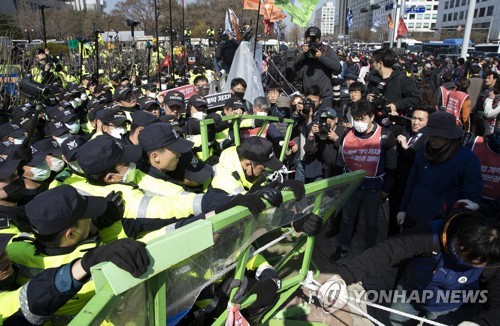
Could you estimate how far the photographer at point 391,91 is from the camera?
475 cm

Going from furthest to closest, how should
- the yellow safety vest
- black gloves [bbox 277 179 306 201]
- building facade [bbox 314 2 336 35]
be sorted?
1. building facade [bbox 314 2 336 35]
2. black gloves [bbox 277 179 306 201]
3. the yellow safety vest

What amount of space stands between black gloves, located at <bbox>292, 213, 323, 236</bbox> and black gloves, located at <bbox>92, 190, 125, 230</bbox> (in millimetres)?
1069

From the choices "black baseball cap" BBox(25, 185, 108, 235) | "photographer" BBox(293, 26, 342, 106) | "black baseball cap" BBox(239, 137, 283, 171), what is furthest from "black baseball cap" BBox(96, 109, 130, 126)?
"photographer" BBox(293, 26, 342, 106)

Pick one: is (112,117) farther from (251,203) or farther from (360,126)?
(251,203)

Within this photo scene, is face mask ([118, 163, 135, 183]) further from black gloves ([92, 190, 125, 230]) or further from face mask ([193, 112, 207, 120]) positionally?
face mask ([193, 112, 207, 120])

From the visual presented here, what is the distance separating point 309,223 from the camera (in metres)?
2.29

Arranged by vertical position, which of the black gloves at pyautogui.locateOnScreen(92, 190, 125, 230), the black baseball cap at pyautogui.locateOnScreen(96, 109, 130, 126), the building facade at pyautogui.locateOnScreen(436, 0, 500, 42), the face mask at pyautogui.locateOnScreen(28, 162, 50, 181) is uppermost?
the building facade at pyautogui.locateOnScreen(436, 0, 500, 42)

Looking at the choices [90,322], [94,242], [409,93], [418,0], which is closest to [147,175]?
[94,242]

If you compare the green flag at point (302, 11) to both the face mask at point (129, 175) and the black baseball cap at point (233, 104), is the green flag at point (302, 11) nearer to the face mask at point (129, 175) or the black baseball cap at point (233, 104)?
the black baseball cap at point (233, 104)

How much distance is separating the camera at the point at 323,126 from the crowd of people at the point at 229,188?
0.08 feet

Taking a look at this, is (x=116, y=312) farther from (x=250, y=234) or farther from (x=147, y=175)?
(x=147, y=175)

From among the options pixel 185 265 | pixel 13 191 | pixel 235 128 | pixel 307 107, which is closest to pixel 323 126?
pixel 307 107

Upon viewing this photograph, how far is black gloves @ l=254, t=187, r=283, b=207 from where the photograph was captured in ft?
6.01

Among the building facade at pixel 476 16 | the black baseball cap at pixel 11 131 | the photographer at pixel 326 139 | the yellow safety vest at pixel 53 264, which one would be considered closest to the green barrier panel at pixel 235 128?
the photographer at pixel 326 139
